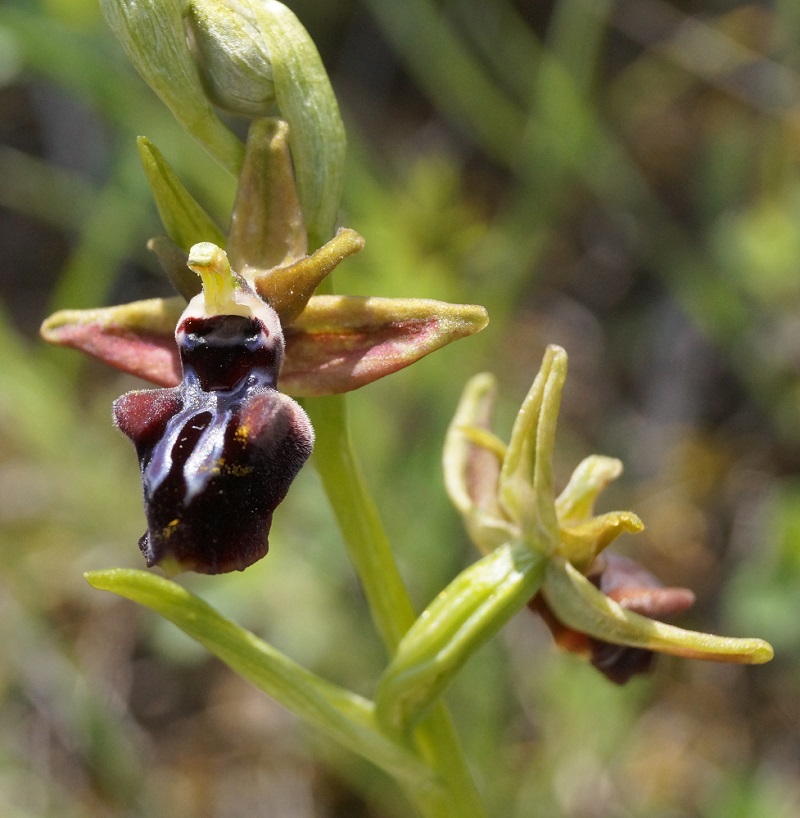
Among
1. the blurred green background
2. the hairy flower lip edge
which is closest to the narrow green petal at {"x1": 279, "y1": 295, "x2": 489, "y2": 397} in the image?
the hairy flower lip edge

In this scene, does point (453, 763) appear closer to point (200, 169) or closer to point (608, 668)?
point (608, 668)

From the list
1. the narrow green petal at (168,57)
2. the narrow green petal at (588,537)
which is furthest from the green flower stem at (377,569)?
the narrow green petal at (168,57)

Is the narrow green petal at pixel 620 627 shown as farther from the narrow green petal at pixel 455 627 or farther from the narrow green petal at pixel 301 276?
the narrow green petal at pixel 301 276

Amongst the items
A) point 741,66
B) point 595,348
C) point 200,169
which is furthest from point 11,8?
point 741,66

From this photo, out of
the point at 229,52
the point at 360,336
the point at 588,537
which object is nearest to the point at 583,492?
the point at 588,537

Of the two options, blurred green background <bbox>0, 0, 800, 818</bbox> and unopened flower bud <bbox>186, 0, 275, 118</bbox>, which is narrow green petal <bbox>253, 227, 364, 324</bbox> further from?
blurred green background <bbox>0, 0, 800, 818</bbox>
